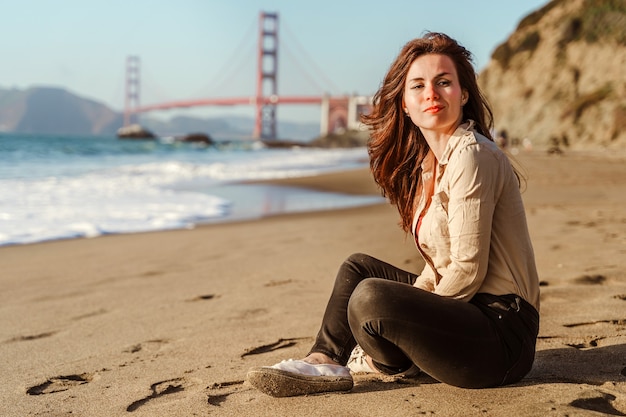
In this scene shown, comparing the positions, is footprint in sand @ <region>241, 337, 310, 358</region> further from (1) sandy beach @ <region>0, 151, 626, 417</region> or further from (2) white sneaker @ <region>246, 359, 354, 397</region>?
(2) white sneaker @ <region>246, 359, 354, 397</region>

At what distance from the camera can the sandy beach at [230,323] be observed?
1515 mm

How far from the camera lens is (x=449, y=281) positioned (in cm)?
150

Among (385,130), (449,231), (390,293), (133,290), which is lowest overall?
(133,290)

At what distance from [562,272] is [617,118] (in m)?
15.5

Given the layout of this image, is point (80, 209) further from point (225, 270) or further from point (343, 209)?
point (225, 270)

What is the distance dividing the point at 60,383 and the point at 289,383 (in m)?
0.63

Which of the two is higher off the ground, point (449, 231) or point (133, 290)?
point (449, 231)

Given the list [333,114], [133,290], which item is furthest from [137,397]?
[333,114]

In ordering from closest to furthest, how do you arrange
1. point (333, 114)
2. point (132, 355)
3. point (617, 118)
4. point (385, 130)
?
point (385, 130) < point (132, 355) < point (617, 118) < point (333, 114)

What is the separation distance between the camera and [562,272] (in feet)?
9.27

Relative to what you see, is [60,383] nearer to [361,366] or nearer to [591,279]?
[361,366]

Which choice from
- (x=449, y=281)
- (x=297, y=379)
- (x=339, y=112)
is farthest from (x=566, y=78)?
(x=339, y=112)

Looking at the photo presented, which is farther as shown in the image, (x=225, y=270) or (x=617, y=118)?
(x=617, y=118)

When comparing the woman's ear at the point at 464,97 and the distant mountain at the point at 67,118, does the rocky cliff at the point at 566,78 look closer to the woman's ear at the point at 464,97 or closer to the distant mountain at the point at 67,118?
the woman's ear at the point at 464,97
